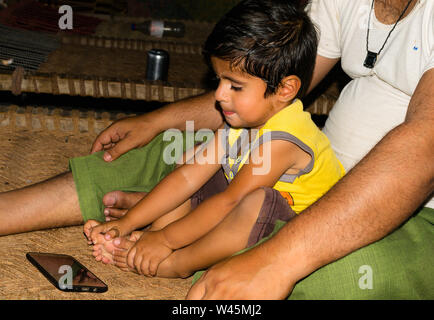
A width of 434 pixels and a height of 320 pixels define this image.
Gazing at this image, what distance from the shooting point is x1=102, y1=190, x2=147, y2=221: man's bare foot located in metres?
1.27

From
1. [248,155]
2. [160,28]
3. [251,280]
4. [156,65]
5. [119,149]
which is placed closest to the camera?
[251,280]

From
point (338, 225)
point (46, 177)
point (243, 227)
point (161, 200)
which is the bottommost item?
point (46, 177)

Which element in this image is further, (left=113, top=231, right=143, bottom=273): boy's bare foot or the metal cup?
the metal cup

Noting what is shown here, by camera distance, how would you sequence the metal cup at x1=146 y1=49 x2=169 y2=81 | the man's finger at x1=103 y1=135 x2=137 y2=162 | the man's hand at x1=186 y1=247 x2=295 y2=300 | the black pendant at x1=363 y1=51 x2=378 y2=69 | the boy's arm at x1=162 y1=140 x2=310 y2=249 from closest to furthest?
1. the man's hand at x1=186 y1=247 x2=295 y2=300
2. the boy's arm at x1=162 y1=140 x2=310 y2=249
3. the black pendant at x1=363 y1=51 x2=378 y2=69
4. the man's finger at x1=103 y1=135 x2=137 y2=162
5. the metal cup at x1=146 y1=49 x2=169 y2=81

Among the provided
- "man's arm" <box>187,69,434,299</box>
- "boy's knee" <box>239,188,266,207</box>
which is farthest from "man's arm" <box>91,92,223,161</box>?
"man's arm" <box>187,69,434,299</box>

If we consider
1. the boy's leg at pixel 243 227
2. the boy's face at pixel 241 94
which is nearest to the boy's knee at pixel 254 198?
the boy's leg at pixel 243 227

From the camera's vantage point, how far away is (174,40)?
231 centimetres

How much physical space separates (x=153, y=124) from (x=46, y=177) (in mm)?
343

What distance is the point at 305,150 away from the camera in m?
1.14

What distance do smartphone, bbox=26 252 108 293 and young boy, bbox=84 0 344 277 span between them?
75 mm

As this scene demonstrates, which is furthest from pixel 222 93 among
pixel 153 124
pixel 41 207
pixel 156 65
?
pixel 156 65

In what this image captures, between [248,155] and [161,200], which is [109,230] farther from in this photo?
[248,155]

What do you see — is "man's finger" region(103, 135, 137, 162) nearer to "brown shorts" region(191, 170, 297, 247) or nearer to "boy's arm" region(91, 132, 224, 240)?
"boy's arm" region(91, 132, 224, 240)

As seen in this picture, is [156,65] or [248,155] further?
[156,65]
